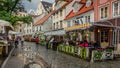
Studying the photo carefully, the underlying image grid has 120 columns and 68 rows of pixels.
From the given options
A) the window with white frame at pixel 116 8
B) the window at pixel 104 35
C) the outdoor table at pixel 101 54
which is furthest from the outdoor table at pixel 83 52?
the window with white frame at pixel 116 8

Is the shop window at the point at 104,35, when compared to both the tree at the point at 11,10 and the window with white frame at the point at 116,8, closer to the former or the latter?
the window with white frame at the point at 116,8

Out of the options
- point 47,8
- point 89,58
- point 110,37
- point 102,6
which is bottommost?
point 89,58

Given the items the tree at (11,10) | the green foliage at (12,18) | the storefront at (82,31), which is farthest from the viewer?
the tree at (11,10)

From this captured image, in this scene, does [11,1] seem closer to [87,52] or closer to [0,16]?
[0,16]

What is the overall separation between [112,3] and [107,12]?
4.26 ft

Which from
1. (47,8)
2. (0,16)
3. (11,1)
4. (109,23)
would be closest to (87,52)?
(109,23)

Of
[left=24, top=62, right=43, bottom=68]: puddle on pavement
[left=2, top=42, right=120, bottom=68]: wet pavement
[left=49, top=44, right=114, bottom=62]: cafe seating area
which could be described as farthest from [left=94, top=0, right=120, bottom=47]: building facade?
[left=24, top=62, right=43, bottom=68]: puddle on pavement

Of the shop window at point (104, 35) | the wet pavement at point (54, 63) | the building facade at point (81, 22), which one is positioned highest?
the building facade at point (81, 22)

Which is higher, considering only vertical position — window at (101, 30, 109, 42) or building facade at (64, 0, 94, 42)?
building facade at (64, 0, 94, 42)

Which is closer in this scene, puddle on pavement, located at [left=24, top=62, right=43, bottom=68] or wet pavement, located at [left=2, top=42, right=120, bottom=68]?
puddle on pavement, located at [left=24, top=62, right=43, bottom=68]

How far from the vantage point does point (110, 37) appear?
76.6 feet

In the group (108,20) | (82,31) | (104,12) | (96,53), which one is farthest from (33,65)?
(82,31)

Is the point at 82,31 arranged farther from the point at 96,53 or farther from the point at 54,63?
the point at 54,63

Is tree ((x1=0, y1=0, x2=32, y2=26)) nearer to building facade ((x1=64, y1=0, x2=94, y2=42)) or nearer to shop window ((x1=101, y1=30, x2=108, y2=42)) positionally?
building facade ((x1=64, y1=0, x2=94, y2=42))
